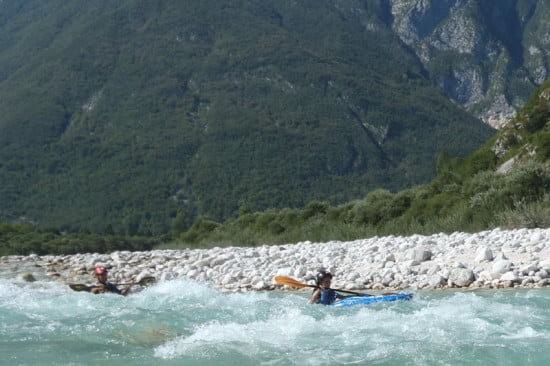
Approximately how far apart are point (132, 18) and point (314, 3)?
167 feet

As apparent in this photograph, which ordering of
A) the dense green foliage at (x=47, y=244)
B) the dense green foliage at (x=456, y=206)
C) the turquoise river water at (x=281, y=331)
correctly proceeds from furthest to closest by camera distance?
1. the dense green foliage at (x=47, y=244)
2. the dense green foliage at (x=456, y=206)
3. the turquoise river water at (x=281, y=331)

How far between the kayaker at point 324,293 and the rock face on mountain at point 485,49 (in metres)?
161

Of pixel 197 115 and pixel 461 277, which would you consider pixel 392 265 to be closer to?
pixel 461 277

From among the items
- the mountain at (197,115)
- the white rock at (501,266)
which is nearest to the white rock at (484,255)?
the white rock at (501,266)

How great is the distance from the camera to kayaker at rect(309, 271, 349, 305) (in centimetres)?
1081

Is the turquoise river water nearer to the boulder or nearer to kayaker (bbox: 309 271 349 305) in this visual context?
kayaker (bbox: 309 271 349 305)

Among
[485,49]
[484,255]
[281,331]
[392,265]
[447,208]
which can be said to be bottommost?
[281,331]

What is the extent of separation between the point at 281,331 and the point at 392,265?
5.20 meters

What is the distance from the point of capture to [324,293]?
10.8 m

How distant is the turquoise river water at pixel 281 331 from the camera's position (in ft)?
24.9

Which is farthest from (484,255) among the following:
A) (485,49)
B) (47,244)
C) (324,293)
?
(485,49)

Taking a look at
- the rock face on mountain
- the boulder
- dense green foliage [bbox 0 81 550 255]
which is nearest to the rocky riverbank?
the boulder

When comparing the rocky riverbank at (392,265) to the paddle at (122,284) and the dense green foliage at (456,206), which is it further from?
the dense green foliage at (456,206)

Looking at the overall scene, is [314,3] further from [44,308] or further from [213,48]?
[44,308]
